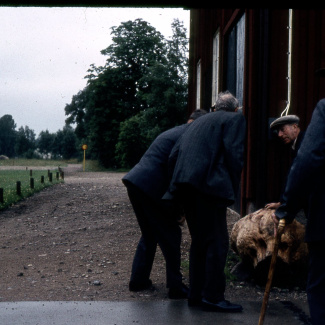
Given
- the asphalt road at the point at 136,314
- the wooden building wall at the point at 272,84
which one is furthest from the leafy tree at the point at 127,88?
the asphalt road at the point at 136,314

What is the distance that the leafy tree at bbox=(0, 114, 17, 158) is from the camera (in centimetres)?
12307

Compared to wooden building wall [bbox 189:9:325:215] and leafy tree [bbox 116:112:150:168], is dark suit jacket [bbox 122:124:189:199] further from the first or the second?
leafy tree [bbox 116:112:150:168]

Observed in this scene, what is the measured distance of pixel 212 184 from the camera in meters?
4.97

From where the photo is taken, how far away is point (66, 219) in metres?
12.0

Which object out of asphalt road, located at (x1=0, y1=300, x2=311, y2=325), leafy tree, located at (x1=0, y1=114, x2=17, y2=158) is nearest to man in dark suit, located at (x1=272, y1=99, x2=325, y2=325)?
asphalt road, located at (x1=0, y1=300, x2=311, y2=325)

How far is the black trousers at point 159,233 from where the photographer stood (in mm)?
5629

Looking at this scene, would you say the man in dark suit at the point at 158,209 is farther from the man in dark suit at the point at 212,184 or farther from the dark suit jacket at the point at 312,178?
the dark suit jacket at the point at 312,178

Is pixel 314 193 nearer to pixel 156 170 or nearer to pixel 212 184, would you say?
pixel 212 184

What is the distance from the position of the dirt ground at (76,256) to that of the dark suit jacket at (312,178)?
2.41 meters

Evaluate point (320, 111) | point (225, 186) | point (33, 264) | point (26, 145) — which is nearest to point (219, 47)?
point (33, 264)

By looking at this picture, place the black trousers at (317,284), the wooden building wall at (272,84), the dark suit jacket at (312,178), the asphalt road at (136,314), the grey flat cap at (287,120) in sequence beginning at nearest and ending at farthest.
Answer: the dark suit jacket at (312,178), the black trousers at (317,284), the asphalt road at (136,314), the grey flat cap at (287,120), the wooden building wall at (272,84)

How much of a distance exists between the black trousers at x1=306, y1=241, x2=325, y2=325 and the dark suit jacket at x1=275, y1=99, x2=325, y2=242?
0.27ft

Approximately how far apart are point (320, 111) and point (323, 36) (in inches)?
169

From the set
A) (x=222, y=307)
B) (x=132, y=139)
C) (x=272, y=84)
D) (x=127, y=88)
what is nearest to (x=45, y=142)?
(x=127, y=88)
